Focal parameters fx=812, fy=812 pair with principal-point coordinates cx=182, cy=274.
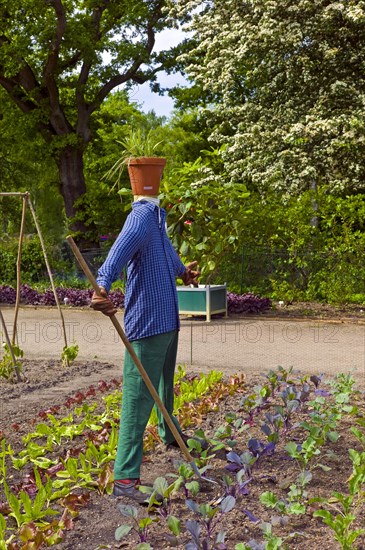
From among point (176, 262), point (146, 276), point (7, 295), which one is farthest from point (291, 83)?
point (146, 276)

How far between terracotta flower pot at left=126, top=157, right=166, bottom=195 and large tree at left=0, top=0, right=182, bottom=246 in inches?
603

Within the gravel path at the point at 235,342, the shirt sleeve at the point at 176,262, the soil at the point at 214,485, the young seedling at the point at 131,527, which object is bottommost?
the gravel path at the point at 235,342

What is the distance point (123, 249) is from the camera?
4.18 metres

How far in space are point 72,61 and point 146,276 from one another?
17664mm

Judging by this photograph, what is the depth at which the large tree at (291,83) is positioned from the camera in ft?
57.4

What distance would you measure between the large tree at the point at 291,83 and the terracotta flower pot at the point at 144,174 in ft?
42.4

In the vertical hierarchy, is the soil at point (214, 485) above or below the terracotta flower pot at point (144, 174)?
below

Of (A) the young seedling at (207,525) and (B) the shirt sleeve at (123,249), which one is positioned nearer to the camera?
(A) the young seedling at (207,525)

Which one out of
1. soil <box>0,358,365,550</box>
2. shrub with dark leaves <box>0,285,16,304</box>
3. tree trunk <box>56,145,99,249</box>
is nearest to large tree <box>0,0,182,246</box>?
tree trunk <box>56,145,99,249</box>

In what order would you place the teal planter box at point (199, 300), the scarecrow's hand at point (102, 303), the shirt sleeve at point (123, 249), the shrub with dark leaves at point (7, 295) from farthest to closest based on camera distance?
the shrub with dark leaves at point (7, 295) → the teal planter box at point (199, 300) → the shirt sleeve at point (123, 249) → the scarecrow's hand at point (102, 303)

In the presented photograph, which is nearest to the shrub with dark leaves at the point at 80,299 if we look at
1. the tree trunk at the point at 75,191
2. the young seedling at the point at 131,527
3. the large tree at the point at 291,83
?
the tree trunk at the point at 75,191

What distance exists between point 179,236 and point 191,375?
619 cm

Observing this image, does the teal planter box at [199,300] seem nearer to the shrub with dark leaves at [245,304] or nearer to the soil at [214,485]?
the shrub with dark leaves at [245,304]

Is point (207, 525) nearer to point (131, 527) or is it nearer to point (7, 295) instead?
point (131, 527)
